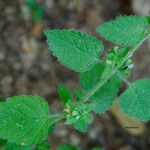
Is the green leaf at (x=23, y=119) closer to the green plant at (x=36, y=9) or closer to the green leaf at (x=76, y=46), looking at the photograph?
the green leaf at (x=76, y=46)

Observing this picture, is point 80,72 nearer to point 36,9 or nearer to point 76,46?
point 76,46

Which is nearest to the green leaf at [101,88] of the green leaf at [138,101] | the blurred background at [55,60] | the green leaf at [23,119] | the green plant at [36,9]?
the green leaf at [138,101]

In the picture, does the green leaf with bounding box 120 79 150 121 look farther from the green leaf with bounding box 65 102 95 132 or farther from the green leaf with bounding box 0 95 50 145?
the green leaf with bounding box 0 95 50 145

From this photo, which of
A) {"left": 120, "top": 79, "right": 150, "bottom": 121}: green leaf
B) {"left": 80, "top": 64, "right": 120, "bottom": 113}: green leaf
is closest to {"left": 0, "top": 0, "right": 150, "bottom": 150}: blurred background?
{"left": 80, "top": 64, "right": 120, "bottom": 113}: green leaf

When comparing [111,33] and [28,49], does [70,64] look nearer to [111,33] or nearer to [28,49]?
[111,33]

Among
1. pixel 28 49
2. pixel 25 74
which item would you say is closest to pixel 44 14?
pixel 28 49

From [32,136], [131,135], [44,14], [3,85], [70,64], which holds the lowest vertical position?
[131,135]
